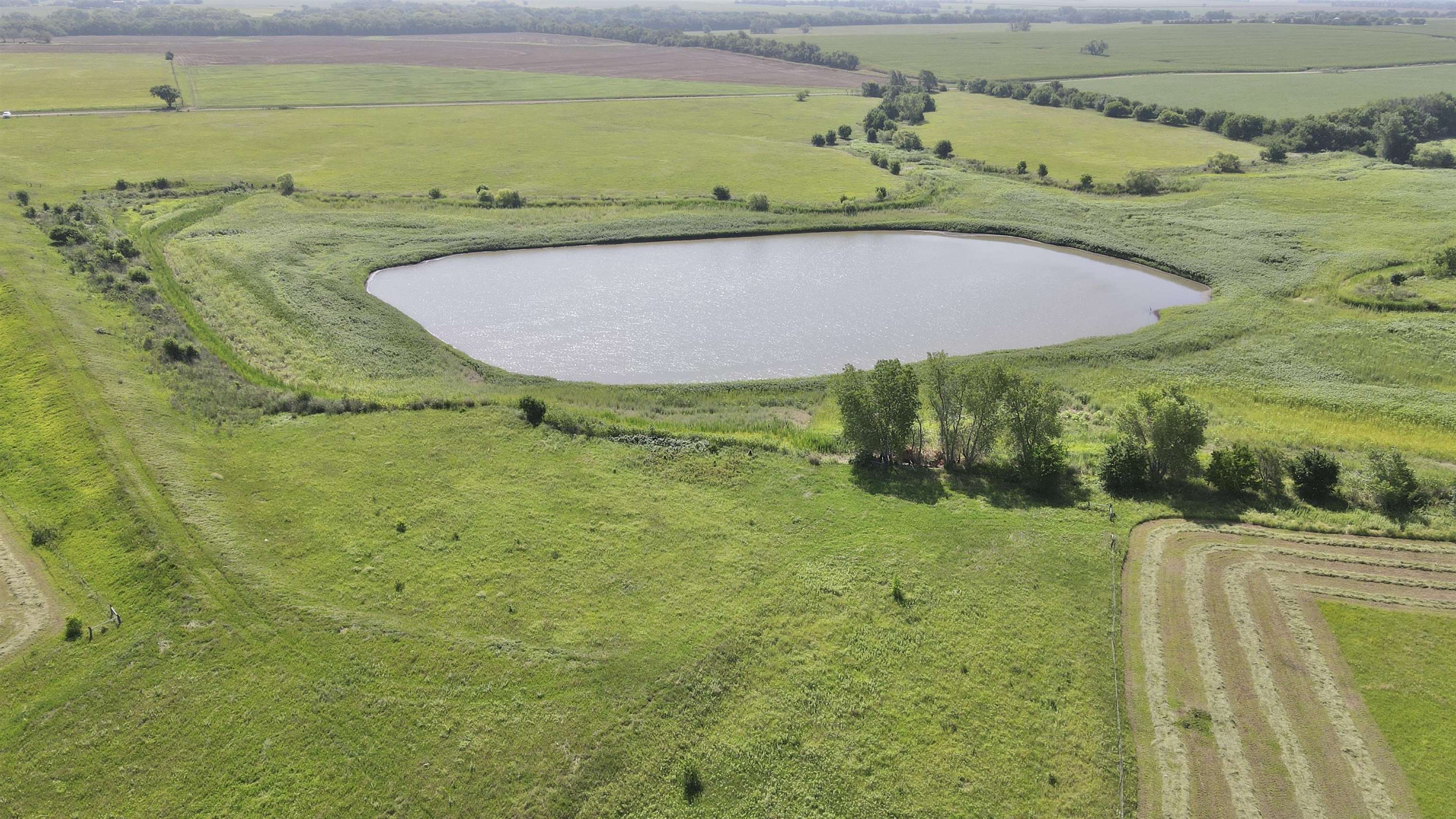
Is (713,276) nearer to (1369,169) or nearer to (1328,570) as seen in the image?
(1328,570)

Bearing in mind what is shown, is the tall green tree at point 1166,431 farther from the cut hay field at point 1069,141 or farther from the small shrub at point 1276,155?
the small shrub at point 1276,155

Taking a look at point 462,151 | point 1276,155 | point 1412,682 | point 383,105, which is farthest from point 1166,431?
point 383,105

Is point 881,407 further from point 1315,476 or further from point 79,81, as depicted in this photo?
point 79,81

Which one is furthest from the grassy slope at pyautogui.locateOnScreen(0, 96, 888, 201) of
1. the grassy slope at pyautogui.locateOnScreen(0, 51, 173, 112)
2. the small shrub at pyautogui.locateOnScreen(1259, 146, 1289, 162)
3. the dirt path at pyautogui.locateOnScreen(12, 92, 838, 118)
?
the small shrub at pyautogui.locateOnScreen(1259, 146, 1289, 162)

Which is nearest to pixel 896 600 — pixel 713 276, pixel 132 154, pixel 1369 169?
pixel 713 276

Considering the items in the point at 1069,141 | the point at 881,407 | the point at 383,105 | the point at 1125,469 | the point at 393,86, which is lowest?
the point at 1125,469
